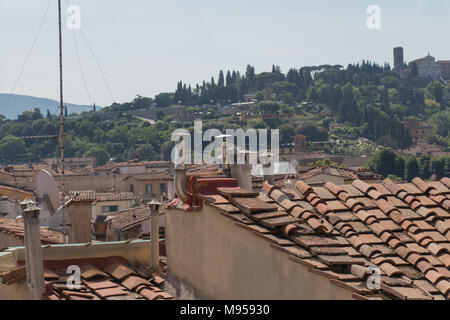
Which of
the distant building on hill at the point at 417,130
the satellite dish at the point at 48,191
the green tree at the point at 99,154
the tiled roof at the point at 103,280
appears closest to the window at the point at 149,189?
the satellite dish at the point at 48,191

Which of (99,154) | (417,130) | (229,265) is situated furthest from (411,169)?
(229,265)

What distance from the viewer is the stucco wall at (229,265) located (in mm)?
5535

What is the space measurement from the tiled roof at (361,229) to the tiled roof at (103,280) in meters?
1.24

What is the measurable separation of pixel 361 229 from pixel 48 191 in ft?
12.9

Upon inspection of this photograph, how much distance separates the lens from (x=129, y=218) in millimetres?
27938

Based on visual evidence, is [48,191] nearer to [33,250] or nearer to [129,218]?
[33,250]

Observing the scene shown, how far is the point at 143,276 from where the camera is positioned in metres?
8.52

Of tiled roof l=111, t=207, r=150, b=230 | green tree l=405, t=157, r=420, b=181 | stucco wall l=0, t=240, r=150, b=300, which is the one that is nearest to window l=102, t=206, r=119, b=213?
tiled roof l=111, t=207, r=150, b=230

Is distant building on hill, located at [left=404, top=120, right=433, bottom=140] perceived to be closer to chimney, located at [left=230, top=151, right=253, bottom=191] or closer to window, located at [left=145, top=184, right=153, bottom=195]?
window, located at [left=145, top=184, right=153, bottom=195]

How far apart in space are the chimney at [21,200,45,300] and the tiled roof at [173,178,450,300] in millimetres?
1202

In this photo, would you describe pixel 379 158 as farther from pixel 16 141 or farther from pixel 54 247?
pixel 54 247

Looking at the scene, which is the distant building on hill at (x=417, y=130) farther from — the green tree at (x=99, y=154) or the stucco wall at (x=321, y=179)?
the stucco wall at (x=321, y=179)

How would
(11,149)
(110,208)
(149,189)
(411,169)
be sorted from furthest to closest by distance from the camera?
(11,149) → (411,169) → (149,189) → (110,208)
